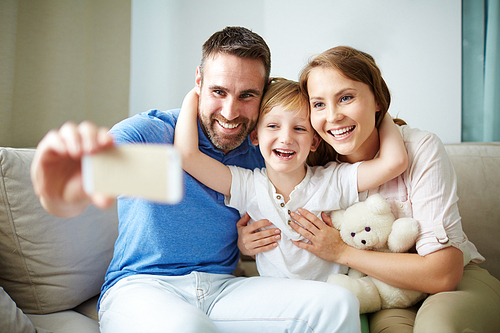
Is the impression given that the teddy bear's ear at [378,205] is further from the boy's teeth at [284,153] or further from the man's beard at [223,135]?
the man's beard at [223,135]

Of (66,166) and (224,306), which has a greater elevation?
(66,166)

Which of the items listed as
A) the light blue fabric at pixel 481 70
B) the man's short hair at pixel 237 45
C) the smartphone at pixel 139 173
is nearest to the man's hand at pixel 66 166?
the smartphone at pixel 139 173

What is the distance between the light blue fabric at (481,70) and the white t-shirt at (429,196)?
3.84 ft

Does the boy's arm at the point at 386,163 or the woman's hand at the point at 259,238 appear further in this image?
the woman's hand at the point at 259,238

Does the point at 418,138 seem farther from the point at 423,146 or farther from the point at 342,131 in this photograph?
the point at 342,131

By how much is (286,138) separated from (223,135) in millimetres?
237

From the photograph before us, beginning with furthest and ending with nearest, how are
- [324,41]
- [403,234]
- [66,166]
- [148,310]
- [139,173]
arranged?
1. [324,41]
2. [403,234]
3. [148,310]
4. [66,166]
5. [139,173]

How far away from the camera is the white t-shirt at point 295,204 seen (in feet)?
3.59

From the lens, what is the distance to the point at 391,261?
978mm

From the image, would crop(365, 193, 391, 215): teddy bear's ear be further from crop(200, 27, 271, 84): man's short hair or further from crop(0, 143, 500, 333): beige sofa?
crop(0, 143, 500, 333): beige sofa

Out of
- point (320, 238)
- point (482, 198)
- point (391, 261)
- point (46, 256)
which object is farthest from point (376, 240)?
point (46, 256)

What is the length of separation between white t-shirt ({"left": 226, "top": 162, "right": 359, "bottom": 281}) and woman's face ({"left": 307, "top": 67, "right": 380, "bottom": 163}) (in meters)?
0.12

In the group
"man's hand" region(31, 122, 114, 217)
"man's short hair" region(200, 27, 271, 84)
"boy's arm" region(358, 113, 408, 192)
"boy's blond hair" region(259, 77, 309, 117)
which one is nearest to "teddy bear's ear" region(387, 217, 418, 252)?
"boy's arm" region(358, 113, 408, 192)

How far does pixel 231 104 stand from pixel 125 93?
149 centimetres
